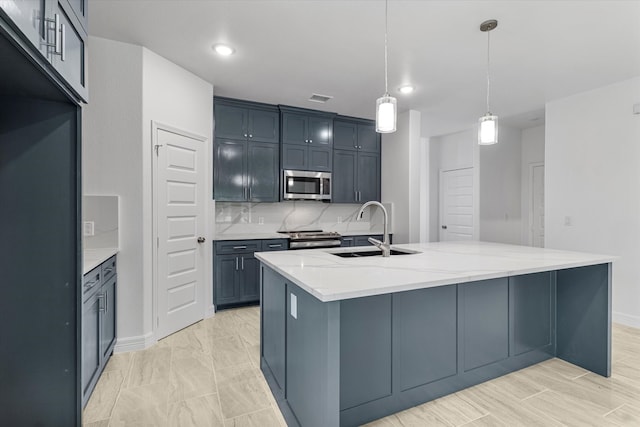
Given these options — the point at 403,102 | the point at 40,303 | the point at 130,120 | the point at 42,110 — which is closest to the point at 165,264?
the point at 130,120

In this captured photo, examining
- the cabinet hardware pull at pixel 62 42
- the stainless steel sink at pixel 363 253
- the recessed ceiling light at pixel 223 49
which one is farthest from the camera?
the recessed ceiling light at pixel 223 49

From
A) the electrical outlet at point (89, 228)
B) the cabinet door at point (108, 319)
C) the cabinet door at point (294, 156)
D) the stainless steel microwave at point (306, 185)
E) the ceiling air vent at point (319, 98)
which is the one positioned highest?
the ceiling air vent at point (319, 98)

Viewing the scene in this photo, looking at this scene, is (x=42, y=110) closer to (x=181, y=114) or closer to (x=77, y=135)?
(x=77, y=135)

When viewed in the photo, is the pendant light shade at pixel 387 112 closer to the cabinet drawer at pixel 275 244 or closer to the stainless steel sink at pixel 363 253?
the stainless steel sink at pixel 363 253

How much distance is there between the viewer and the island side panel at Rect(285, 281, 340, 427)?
1397 mm

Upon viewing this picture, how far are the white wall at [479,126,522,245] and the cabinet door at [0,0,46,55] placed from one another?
591cm

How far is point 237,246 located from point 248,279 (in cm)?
44

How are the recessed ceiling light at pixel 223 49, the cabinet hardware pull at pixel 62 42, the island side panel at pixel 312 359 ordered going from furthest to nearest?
1. the recessed ceiling light at pixel 223 49
2. the island side panel at pixel 312 359
3. the cabinet hardware pull at pixel 62 42

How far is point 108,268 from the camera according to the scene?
2.46m

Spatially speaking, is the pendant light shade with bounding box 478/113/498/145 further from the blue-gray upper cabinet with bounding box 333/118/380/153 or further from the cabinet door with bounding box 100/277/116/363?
A: the cabinet door with bounding box 100/277/116/363

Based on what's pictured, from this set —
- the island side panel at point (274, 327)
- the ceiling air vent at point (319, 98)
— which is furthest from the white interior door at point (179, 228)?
the ceiling air vent at point (319, 98)

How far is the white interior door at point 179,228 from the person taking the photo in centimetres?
302

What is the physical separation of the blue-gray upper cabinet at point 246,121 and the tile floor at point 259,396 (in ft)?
8.76

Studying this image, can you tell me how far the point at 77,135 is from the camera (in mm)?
1490
